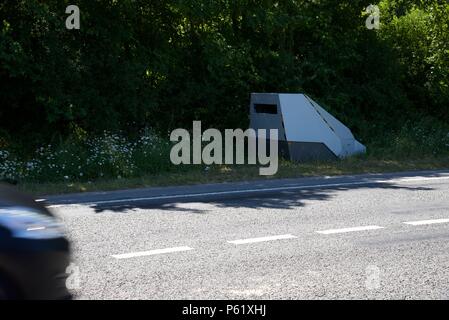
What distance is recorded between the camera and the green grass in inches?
504

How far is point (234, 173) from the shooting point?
1448 cm

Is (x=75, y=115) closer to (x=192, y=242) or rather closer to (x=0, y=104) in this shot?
(x=0, y=104)

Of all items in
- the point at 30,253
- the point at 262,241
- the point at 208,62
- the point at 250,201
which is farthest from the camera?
the point at 208,62

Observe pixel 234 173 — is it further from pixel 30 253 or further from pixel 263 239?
pixel 30 253

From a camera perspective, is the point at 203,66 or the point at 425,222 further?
the point at 203,66

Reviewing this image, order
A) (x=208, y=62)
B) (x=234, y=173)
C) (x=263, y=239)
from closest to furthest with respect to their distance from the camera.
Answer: (x=263, y=239) < (x=234, y=173) < (x=208, y=62)

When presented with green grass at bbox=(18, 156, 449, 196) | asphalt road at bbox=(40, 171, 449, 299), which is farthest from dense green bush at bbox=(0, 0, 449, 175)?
asphalt road at bbox=(40, 171, 449, 299)

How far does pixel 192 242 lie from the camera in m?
8.47

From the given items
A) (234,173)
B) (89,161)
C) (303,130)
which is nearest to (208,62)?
(303,130)

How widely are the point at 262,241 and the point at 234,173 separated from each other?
19.7ft

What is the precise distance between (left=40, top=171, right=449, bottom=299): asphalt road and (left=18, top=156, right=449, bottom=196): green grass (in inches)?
26.3

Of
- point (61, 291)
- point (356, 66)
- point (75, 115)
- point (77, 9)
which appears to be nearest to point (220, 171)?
point (75, 115)

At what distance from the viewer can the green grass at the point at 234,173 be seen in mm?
12789

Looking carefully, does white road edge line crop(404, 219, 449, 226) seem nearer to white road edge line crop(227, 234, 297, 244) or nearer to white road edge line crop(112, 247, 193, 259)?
white road edge line crop(227, 234, 297, 244)
